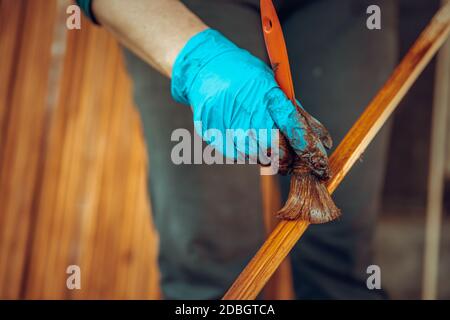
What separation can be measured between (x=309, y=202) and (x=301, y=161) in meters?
0.05

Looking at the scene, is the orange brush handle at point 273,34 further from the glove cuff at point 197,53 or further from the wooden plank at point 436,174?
the wooden plank at point 436,174

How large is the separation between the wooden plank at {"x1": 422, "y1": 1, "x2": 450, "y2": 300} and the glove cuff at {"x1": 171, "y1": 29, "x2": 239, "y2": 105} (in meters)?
0.77

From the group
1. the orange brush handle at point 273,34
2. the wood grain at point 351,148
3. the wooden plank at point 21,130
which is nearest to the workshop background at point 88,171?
the wooden plank at point 21,130

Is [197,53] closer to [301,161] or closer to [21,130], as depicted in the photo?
[301,161]

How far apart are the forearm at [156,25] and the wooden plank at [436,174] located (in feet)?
2.55

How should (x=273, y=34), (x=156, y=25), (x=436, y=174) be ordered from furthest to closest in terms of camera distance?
(x=436, y=174), (x=156, y=25), (x=273, y=34)

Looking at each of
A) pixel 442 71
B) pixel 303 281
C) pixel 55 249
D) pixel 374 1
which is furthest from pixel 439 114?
pixel 55 249

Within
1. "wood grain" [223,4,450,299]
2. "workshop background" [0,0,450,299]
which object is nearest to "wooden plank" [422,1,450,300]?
"workshop background" [0,0,450,299]

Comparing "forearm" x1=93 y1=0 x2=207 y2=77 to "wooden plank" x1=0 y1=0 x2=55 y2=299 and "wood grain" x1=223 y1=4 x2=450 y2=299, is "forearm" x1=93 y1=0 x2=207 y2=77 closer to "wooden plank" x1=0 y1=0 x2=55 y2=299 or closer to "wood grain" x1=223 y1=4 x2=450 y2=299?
"wood grain" x1=223 y1=4 x2=450 y2=299

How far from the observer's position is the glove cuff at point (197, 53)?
56 cm

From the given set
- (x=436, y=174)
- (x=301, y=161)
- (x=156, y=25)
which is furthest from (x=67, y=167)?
(x=436, y=174)

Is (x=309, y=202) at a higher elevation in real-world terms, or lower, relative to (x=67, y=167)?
lower

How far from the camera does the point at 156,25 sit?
0.59 m

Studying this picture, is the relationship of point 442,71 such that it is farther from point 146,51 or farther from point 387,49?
point 146,51
